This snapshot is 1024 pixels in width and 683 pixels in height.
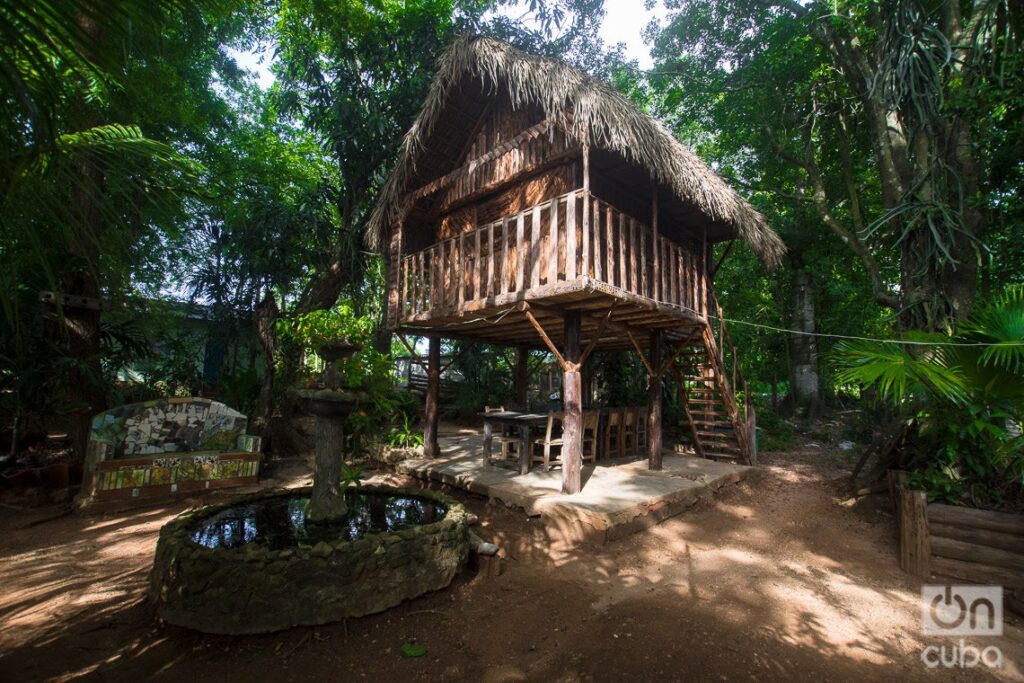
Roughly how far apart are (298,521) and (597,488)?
3.52 meters

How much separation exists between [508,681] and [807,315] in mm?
12399

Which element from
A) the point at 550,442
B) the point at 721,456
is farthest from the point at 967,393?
the point at 721,456

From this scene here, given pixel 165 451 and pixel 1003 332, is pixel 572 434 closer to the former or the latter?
pixel 1003 332

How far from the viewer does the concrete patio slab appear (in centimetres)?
485

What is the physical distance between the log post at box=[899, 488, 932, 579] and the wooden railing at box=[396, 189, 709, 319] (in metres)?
3.43

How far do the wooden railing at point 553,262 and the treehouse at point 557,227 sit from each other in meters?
0.03

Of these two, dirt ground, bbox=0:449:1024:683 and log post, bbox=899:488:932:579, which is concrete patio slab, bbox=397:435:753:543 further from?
log post, bbox=899:488:932:579

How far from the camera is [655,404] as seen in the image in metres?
7.43

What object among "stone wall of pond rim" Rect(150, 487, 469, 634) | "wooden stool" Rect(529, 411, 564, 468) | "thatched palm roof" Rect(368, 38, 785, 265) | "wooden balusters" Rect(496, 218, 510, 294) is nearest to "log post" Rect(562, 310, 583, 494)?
"wooden stool" Rect(529, 411, 564, 468)

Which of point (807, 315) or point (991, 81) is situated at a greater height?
point (991, 81)

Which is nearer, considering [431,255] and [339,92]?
[431,255]

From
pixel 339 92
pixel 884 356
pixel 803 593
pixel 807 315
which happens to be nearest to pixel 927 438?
pixel 884 356

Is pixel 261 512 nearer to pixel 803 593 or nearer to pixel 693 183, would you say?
pixel 803 593

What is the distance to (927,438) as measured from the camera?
4781 mm
